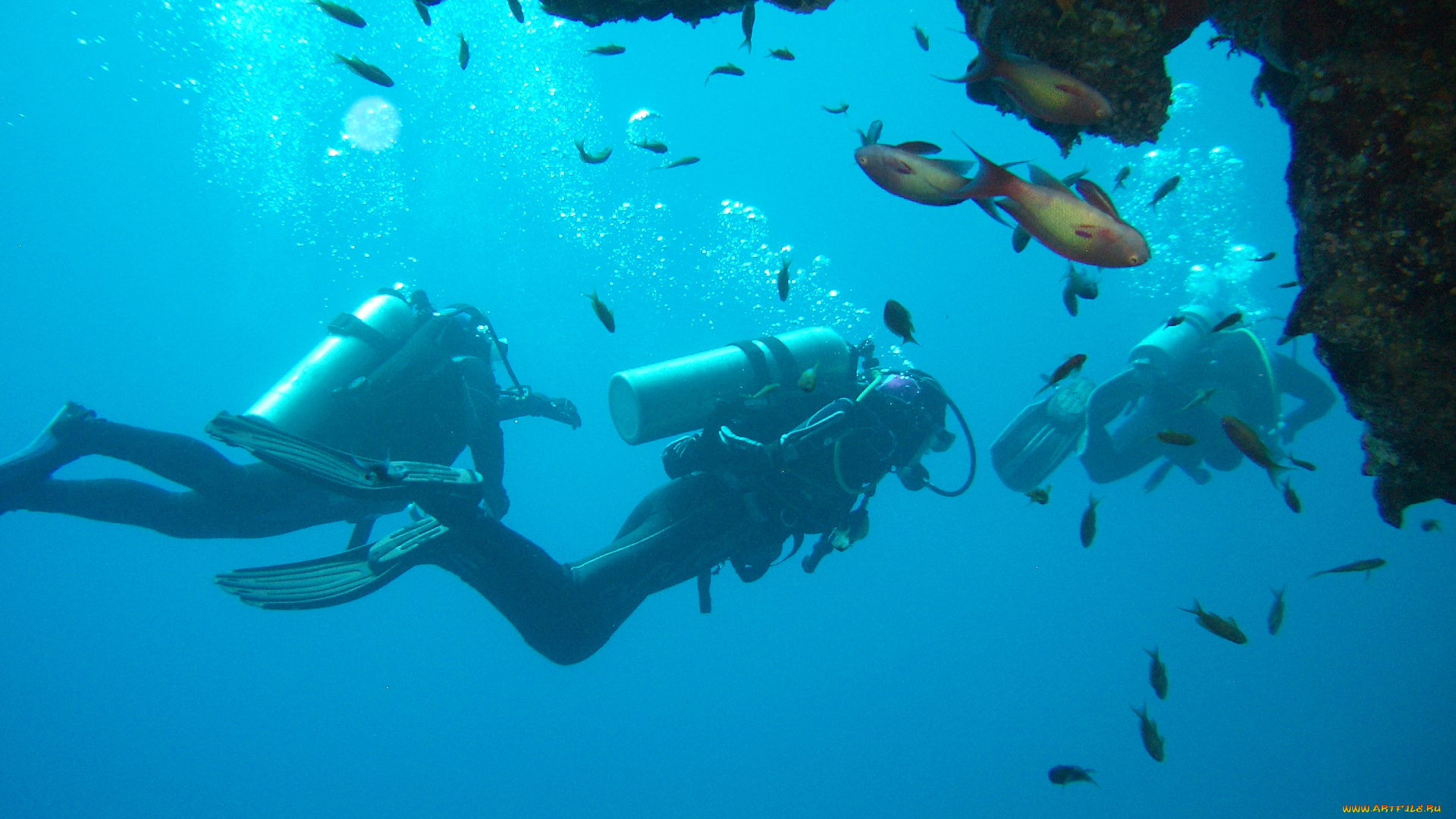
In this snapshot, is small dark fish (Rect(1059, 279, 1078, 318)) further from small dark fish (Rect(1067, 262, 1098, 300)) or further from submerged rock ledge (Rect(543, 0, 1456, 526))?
submerged rock ledge (Rect(543, 0, 1456, 526))

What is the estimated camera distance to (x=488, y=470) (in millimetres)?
6059

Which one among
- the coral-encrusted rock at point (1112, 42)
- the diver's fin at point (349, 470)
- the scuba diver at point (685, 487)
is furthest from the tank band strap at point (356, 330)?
the coral-encrusted rock at point (1112, 42)

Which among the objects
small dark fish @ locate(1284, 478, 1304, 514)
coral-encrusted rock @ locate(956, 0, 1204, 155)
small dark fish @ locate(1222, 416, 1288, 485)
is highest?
coral-encrusted rock @ locate(956, 0, 1204, 155)

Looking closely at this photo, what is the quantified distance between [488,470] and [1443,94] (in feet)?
21.3

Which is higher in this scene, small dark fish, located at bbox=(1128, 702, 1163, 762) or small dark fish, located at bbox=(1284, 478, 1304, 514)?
small dark fish, located at bbox=(1284, 478, 1304, 514)

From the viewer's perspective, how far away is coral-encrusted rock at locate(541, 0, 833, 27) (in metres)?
2.48

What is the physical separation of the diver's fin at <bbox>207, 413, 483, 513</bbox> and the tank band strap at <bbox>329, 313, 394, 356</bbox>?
2561 millimetres

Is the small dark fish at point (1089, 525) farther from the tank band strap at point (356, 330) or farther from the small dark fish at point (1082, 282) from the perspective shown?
the tank band strap at point (356, 330)

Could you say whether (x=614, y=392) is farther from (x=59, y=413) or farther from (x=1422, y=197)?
(x=1422, y=197)

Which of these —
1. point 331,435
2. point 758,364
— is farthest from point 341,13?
point 758,364

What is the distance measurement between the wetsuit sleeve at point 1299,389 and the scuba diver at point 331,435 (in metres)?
11.0

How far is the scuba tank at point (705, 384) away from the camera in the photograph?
17.8 feet

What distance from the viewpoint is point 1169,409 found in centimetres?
913

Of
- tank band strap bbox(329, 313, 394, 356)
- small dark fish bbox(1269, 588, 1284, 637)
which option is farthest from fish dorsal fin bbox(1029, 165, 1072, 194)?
tank band strap bbox(329, 313, 394, 356)
